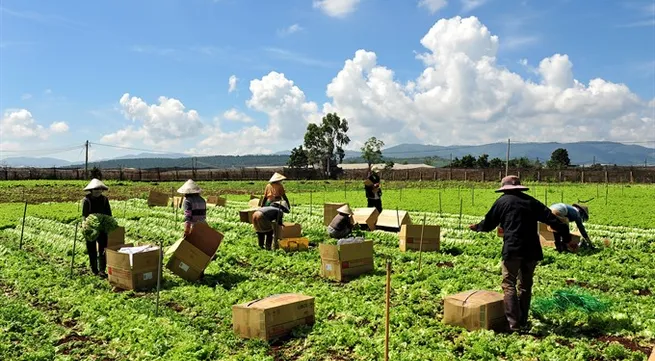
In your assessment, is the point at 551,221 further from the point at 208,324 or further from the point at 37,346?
the point at 37,346

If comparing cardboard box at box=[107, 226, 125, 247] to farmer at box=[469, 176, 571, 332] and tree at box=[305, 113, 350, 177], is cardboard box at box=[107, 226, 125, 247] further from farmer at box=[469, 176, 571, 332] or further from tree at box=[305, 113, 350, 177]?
tree at box=[305, 113, 350, 177]

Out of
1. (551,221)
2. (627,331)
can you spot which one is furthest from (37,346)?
(627,331)

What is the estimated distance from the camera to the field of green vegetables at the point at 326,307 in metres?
6.30

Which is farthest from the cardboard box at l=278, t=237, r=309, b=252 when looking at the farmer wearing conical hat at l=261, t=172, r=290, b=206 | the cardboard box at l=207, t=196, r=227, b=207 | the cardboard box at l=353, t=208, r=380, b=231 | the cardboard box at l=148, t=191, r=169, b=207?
the cardboard box at l=148, t=191, r=169, b=207

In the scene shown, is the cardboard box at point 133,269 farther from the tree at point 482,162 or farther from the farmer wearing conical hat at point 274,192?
the tree at point 482,162

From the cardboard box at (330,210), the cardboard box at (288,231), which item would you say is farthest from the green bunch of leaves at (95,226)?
the cardboard box at (330,210)

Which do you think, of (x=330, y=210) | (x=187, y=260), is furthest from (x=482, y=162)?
(x=187, y=260)

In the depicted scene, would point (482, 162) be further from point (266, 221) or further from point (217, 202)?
point (266, 221)

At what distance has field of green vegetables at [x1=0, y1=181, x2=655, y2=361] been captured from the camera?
6.30m

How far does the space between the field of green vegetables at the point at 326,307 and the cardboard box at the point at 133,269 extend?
0.79 ft

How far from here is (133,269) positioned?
9.23 m

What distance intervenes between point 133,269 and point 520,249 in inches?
262

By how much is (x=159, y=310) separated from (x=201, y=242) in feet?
8.12

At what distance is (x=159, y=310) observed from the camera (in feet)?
26.3
